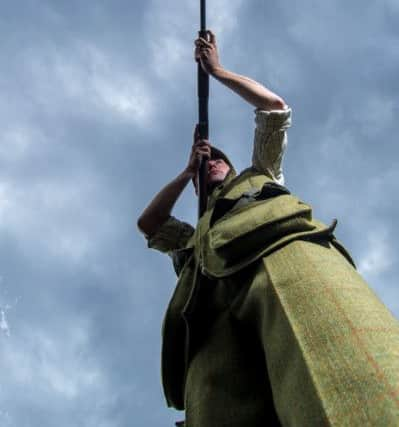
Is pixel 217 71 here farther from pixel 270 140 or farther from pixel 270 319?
pixel 270 319

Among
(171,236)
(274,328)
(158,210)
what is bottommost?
(274,328)

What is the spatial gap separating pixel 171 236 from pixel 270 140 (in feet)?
3.08

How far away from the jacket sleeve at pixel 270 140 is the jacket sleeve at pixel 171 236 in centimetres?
65

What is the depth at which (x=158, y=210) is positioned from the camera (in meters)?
4.12

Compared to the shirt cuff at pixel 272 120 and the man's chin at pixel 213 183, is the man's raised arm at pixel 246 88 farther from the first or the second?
the man's chin at pixel 213 183

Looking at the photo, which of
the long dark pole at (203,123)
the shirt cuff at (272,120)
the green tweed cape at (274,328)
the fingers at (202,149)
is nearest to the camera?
the green tweed cape at (274,328)

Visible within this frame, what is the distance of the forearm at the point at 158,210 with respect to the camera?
13.5ft

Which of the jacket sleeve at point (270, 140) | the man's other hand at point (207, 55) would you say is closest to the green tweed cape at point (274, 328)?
the jacket sleeve at point (270, 140)

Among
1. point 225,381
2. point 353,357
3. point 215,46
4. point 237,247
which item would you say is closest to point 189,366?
point 225,381

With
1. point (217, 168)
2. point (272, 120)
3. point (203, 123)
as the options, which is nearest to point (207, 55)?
point (203, 123)

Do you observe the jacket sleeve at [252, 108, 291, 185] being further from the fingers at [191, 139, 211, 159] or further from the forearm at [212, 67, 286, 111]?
the fingers at [191, 139, 211, 159]

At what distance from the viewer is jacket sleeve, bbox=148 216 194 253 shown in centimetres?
407

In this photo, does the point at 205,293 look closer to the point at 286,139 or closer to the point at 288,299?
the point at 288,299

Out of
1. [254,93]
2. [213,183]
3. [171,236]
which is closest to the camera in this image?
[254,93]
